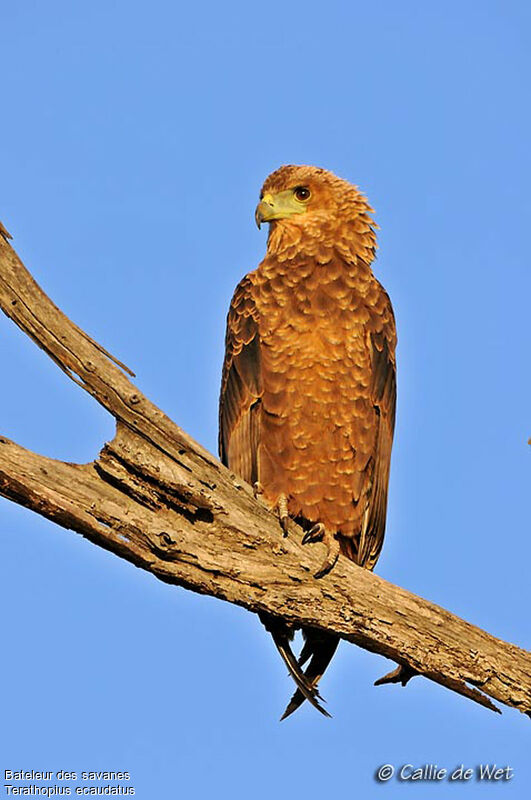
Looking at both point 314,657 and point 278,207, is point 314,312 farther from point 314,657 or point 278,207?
point 314,657

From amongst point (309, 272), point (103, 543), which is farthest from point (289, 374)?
point (103, 543)

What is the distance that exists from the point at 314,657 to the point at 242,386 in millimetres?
1712

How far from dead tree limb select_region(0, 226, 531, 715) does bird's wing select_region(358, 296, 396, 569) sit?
2.91ft

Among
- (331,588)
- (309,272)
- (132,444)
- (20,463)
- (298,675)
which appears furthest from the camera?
(309,272)

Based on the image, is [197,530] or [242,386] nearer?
[197,530]

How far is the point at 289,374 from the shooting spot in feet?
19.7

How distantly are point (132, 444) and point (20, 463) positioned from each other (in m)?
0.57

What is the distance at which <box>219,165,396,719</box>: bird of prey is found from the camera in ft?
19.7

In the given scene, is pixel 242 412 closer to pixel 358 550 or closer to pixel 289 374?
pixel 289 374

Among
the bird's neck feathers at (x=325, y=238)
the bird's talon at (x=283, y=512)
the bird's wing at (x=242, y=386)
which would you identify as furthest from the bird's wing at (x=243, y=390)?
the bird's neck feathers at (x=325, y=238)

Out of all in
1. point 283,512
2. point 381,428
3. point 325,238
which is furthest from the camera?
point 325,238

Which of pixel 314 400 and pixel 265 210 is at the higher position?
pixel 265 210

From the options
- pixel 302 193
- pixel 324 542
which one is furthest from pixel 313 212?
pixel 324 542

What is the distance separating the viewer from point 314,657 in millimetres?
6082
